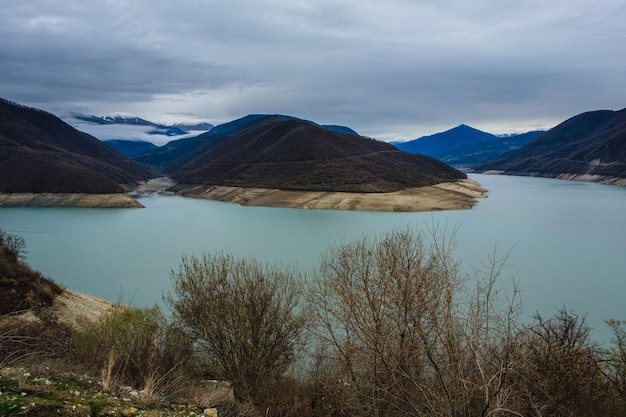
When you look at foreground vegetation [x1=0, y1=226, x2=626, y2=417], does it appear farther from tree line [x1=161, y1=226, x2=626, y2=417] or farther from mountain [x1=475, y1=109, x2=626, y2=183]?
mountain [x1=475, y1=109, x2=626, y2=183]

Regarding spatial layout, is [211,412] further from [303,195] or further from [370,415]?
[303,195]

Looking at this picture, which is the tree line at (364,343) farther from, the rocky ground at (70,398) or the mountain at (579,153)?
the mountain at (579,153)

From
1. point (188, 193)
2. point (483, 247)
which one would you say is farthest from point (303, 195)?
point (483, 247)

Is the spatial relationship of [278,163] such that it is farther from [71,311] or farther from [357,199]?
[71,311]

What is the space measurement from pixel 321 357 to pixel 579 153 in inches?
5586

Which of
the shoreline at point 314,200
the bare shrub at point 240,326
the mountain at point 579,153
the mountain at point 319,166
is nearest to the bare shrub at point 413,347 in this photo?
the bare shrub at point 240,326

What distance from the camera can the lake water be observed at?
20781 mm

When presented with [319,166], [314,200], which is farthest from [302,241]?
[319,166]

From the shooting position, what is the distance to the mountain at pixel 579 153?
106 metres

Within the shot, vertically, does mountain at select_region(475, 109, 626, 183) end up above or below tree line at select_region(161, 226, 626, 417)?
above

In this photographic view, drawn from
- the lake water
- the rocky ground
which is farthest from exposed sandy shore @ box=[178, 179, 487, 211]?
the rocky ground

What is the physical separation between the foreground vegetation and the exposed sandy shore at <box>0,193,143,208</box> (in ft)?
164

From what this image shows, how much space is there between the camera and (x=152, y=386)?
22.5 feet

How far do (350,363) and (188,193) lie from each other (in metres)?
75.1
